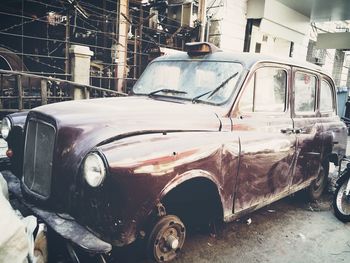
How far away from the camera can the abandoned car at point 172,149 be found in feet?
7.38

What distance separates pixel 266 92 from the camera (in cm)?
359

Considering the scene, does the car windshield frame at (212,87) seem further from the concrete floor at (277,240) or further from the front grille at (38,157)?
the concrete floor at (277,240)

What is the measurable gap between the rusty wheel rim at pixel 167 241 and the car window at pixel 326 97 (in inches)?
122

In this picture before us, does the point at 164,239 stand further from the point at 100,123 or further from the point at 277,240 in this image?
the point at 277,240

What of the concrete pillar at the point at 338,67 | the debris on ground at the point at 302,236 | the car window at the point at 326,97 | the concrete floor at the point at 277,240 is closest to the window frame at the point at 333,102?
the car window at the point at 326,97

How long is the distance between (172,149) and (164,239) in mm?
784

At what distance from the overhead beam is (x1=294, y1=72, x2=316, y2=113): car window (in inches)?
493

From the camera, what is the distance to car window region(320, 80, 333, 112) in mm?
4645

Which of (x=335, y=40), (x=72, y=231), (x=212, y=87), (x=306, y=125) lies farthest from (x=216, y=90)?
(x=335, y=40)

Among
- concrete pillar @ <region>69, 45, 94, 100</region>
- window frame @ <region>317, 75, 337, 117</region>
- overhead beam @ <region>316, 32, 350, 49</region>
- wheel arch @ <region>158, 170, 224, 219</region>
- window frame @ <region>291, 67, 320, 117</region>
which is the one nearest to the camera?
wheel arch @ <region>158, 170, 224, 219</region>

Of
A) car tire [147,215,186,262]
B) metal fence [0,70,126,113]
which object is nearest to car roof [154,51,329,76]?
car tire [147,215,186,262]

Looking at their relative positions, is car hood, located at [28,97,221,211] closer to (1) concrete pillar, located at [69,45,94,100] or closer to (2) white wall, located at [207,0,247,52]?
(1) concrete pillar, located at [69,45,94,100]

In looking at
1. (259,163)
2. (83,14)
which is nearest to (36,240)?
(259,163)

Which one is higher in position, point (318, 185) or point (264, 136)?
point (264, 136)
